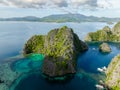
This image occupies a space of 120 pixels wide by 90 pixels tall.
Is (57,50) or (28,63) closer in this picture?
(28,63)

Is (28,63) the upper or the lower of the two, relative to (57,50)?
lower

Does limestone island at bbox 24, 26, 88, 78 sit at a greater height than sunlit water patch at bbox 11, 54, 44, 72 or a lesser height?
greater

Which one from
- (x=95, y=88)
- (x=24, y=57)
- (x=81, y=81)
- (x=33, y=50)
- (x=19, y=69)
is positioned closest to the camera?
(x=95, y=88)

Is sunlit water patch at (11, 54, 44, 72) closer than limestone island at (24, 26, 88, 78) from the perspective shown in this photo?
No

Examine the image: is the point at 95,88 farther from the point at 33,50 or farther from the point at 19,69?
the point at 33,50

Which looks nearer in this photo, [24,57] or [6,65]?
[6,65]

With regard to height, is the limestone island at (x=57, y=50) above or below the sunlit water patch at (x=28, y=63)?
above

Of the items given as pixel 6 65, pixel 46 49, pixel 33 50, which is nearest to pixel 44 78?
pixel 6 65

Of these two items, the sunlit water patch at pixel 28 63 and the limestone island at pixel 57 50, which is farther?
the sunlit water patch at pixel 28 63
